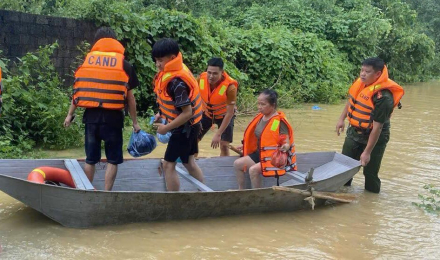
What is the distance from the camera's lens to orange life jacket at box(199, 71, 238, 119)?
6184 mm

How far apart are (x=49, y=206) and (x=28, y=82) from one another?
3.77m

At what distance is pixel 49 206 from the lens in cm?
454

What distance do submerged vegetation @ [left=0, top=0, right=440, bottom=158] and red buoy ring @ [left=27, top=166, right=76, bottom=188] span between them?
1.95m

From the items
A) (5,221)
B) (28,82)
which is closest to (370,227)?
(5,221)

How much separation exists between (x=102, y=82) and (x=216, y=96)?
1.75 metres

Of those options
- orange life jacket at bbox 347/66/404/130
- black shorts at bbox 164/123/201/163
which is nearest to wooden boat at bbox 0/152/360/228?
black shorts at bbox 164/123/201/163

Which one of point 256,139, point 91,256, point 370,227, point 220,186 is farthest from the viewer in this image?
point 220,186

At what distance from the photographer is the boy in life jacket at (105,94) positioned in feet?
15.7

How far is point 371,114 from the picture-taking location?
5969 mm

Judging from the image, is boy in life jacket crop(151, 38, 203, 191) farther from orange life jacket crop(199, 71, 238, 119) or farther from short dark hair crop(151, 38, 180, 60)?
orange life jacket crop(199, 71, 238, 119)

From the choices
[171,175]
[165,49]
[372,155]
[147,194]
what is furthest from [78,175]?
[372,155]

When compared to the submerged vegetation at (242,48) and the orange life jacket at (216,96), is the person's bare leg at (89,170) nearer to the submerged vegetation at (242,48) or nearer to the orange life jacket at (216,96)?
the orange life jacket at (216,96)

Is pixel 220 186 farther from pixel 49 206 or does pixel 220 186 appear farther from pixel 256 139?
pixel 49 206

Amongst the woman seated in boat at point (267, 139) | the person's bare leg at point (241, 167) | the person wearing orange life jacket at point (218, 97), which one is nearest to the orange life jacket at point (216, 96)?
Answer: the person wearing orange life jacket at point (218, 97)
